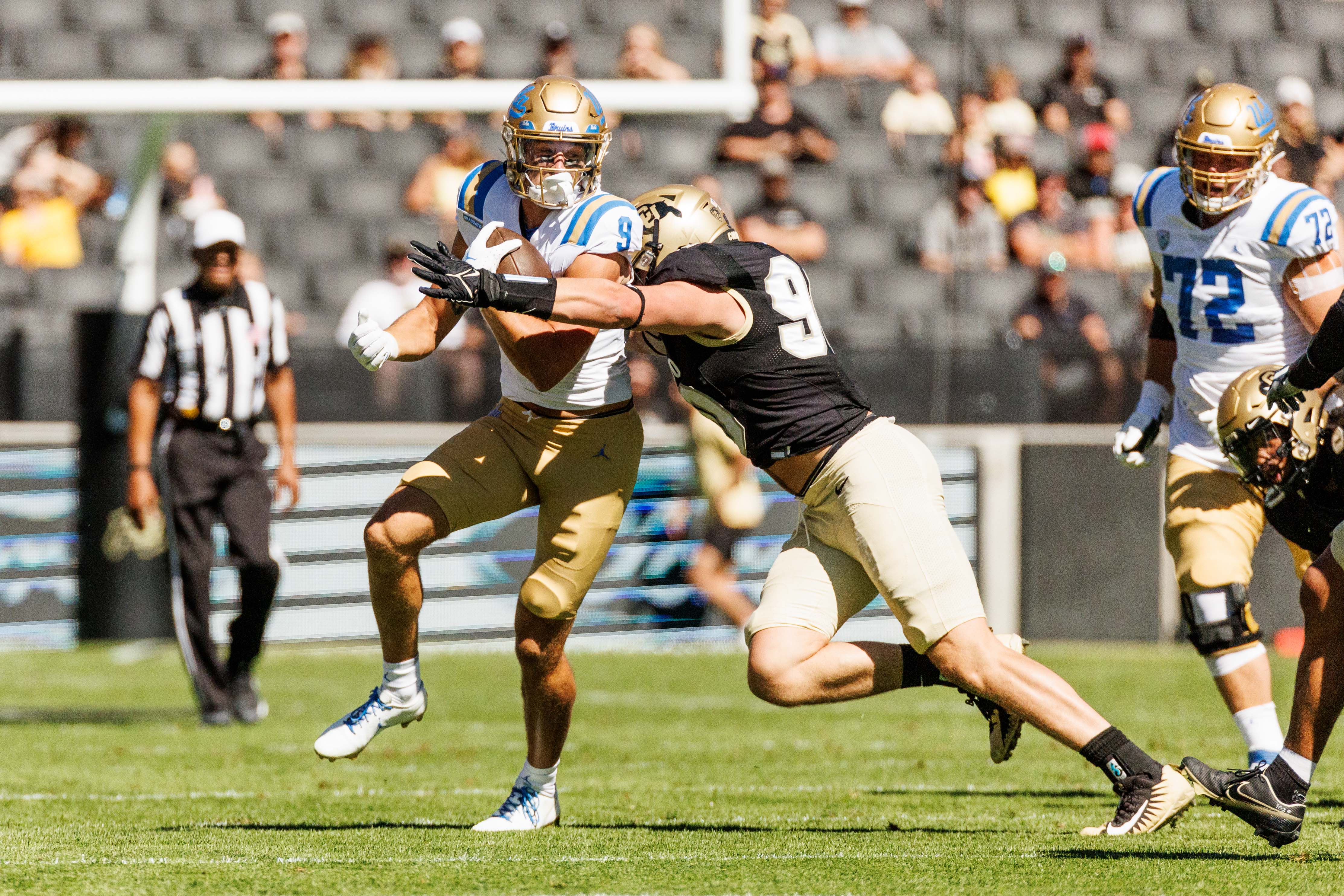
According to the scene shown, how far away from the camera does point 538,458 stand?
Answer: 471 centimetres

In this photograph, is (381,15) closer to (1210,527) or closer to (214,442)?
(214,442)

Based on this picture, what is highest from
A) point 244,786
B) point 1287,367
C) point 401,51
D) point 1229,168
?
point 401,51

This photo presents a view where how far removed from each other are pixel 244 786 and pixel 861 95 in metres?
8.19

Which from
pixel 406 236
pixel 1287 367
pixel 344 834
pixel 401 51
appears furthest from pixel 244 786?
pixel 401 51

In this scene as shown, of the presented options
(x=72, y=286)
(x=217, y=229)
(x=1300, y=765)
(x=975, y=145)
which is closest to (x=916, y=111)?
(x=975, y=145)

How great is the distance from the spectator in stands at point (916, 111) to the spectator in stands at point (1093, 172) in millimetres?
901

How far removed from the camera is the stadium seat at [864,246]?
1200 centimetres

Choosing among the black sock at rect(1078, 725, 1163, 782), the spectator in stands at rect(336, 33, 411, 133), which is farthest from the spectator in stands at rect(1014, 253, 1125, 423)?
the black sock at rect(1078, 725, 1163, 782)

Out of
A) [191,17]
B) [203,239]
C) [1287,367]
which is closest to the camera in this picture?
[1287,367]

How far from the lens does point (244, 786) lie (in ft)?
18.3

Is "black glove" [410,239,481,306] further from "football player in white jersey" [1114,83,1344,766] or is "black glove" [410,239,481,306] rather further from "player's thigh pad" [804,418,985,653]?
"football player in white jersey" [1114,83,1344,766]

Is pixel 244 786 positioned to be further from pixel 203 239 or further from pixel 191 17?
pixel 191 17

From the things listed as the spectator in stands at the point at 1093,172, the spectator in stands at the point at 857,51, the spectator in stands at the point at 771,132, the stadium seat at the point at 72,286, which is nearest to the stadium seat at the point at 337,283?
the stadium seat at the point at 72,286

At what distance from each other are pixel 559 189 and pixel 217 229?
2941 millimetres
